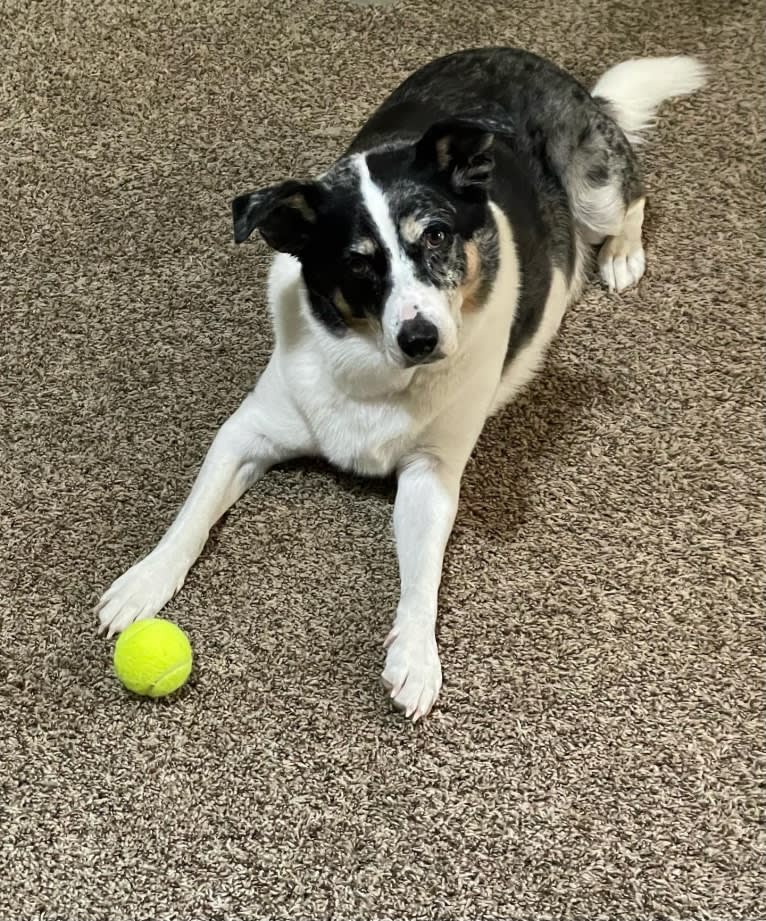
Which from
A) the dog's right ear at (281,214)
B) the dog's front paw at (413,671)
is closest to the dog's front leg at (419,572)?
the dog's front paw at (413,671)

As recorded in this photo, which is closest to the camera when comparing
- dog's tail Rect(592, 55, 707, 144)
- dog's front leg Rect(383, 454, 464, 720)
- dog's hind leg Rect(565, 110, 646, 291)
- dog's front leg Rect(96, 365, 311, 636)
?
dog's front leg Rect(383, 454, 464, 720)

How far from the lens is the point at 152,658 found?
1.88 meters

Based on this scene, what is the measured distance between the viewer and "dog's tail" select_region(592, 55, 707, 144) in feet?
9.71

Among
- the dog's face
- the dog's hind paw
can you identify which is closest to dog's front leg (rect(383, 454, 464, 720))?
the dog's face

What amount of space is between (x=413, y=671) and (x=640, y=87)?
6.73 ft

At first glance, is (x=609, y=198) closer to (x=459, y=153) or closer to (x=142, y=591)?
(x=459, y=153)

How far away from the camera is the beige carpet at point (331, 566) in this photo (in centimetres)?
185

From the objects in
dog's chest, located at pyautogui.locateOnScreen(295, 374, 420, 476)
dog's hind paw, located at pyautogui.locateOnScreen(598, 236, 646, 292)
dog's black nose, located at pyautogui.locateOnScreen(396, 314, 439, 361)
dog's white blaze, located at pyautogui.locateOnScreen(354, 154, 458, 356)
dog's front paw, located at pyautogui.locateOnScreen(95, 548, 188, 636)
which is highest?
dog's white blaze, located at pyautogui.locateOnScreen(354, 154, 458, 356)

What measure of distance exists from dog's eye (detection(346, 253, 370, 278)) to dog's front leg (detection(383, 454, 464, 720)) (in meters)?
0.53

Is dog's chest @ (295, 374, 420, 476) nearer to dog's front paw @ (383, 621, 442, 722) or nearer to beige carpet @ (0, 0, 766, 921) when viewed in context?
beige carpet @ (0, 0, 766, 921)

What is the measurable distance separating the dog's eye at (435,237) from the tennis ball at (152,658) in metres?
0.94

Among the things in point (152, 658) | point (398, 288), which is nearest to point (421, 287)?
point (398, 288)

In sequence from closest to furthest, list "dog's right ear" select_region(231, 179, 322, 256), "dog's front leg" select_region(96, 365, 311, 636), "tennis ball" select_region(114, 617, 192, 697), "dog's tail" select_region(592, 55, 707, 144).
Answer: "dog's right ear" select_region(231, 179, 322, 256) → "tennis ball" select_region(114, 617, 192, 697) → "dog's front leg" select_region(96, 365, 311, 636) → "dog's tail" select_region(592, 55, 707, 144)

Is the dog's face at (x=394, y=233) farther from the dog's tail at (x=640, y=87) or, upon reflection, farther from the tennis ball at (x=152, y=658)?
the dog's tail at (x=640, y=87)
